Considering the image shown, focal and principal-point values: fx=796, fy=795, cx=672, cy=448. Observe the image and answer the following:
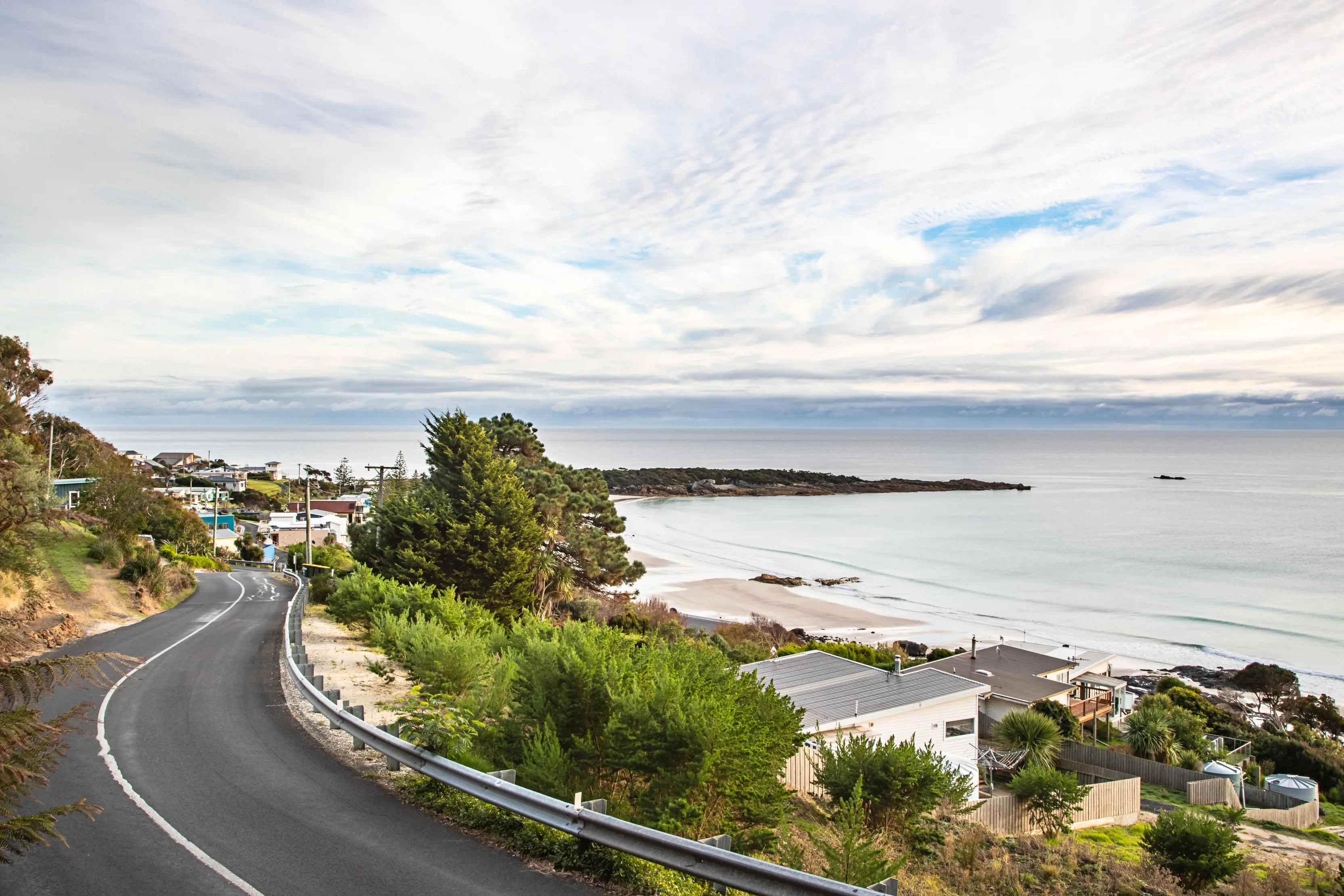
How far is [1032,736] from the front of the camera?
19016mm

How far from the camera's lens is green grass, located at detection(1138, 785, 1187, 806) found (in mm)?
18719

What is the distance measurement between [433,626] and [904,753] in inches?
Result: 310

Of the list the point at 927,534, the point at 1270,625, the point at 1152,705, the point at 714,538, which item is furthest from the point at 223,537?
the point at 1270,625

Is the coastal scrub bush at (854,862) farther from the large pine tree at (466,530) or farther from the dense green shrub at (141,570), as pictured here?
the dense green shrub at (141,570)

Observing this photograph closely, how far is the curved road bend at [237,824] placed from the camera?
5.70 metres

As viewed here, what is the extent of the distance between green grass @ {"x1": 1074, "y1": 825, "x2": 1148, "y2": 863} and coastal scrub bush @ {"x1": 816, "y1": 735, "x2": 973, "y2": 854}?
5.16 metres

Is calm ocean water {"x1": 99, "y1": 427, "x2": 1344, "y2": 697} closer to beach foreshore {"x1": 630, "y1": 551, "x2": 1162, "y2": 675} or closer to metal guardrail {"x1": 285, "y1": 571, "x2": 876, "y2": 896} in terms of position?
beach foreshore {"x1": 630, "y1": 551, "x2": 1162, "y2": 675}

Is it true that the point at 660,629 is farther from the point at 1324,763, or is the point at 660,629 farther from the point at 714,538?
the point at 714,538

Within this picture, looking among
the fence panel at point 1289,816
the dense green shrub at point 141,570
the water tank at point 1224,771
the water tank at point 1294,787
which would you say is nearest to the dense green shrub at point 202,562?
the dense green shrub at point 141,570

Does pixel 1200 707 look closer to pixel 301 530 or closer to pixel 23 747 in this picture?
pixel 23 747

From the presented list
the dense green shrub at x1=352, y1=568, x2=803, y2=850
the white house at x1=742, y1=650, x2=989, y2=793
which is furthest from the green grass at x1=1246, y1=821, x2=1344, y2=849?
the dense green shrub at x1=352, y1=568, x2=803, y2=850

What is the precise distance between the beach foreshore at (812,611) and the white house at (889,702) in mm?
17270

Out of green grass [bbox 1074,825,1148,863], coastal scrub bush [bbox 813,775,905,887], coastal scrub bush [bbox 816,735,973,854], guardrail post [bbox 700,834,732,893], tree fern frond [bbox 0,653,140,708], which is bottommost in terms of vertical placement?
green grass [bbox 1074,825,1148,863]

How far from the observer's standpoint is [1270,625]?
40.9 m
